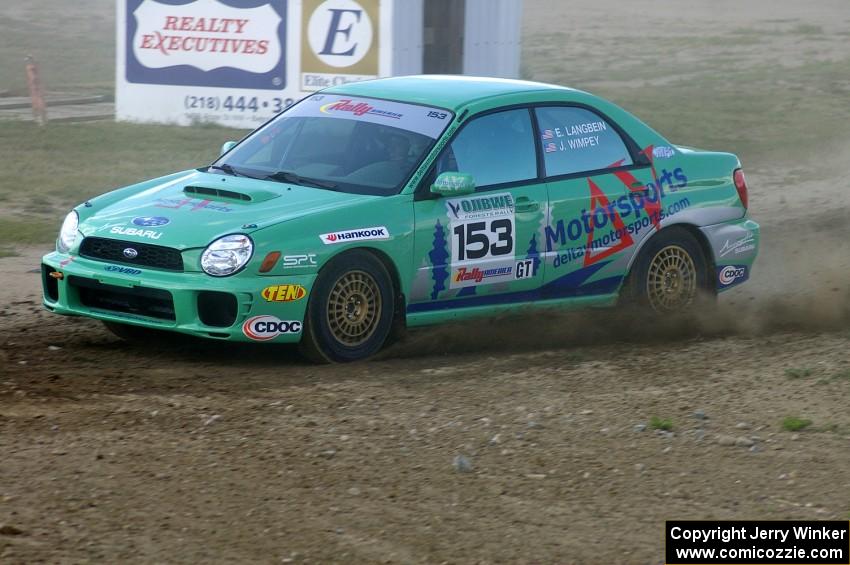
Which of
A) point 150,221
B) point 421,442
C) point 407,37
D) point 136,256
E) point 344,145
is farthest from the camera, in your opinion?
point 407,37

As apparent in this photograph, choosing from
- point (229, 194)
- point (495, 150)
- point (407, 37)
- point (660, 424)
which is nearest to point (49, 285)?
point (229, 194)

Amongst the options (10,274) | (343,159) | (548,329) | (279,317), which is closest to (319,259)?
(279,317)

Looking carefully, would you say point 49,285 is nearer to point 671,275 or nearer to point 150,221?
point 150,221

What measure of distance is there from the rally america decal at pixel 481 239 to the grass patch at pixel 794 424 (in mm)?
2246

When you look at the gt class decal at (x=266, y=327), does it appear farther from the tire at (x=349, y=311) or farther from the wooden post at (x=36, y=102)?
the wooden post at (x=36, y=102)

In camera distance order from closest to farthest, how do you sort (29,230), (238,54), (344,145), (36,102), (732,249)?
(344,145) < (732,249) < (29,230) < (238,54) < (36,102)

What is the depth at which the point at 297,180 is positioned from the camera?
8.12 meters

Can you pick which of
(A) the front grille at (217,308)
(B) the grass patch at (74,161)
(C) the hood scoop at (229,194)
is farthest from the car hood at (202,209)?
(B) the grass patch at (74,161)

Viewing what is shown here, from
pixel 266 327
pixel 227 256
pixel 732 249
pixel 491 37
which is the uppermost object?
pixel 491 37

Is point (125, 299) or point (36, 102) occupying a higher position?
point (36, 102)

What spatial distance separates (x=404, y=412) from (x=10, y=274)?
5043 millimetres

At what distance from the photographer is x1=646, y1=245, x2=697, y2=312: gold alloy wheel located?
911cm

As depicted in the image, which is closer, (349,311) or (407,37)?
(349,311)

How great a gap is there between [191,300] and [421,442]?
1771mm
